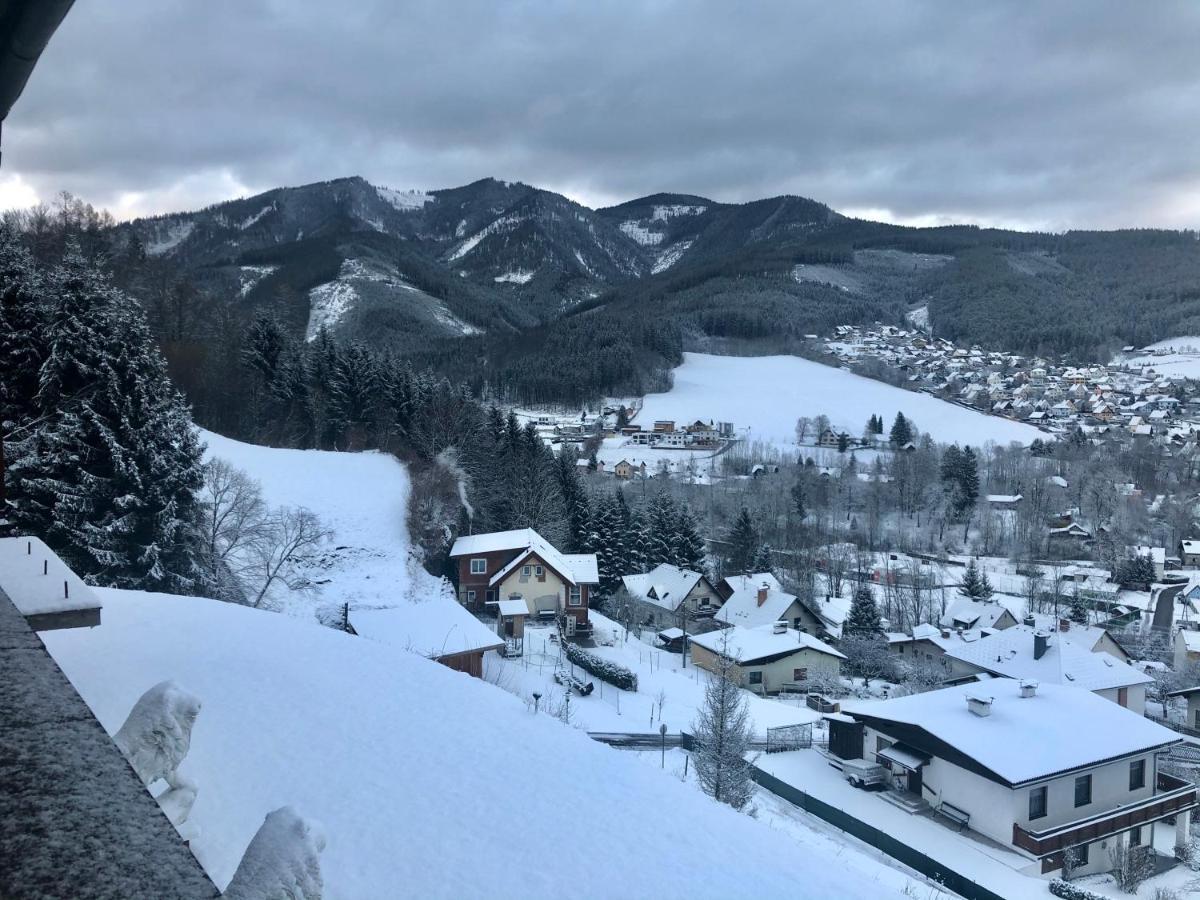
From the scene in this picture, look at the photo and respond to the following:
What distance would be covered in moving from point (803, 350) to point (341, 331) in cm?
8114

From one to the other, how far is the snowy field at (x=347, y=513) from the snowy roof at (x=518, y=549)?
211cm

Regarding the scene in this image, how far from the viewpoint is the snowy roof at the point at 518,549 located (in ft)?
95.7

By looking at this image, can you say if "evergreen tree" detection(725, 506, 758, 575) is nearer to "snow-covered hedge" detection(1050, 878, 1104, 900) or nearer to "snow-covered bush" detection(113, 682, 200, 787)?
"snow-covered hedge" detection(1050, 878, 1104, 900)

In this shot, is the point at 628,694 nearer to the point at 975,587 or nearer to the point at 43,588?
the point at 43,588

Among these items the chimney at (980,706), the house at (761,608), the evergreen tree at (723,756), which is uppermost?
the evergreen tree at (723,756)

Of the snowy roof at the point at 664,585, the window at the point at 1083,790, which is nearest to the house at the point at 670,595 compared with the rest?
the snowy roof at the point at 664,585

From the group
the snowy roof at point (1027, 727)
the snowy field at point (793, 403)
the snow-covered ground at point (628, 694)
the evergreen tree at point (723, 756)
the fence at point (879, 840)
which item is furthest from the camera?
the snowy field at point (793, 403)

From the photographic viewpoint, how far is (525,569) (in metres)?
29.3

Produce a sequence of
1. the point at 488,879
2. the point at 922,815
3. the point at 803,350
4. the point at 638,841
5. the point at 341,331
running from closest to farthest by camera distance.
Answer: the point at 488,879 → the point at 638,841 → the point at 922,815 → the point at 341,331 → the point at 803,350

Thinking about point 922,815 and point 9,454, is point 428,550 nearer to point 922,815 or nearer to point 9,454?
point 9,454

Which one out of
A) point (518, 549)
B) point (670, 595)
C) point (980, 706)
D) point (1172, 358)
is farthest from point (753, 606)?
point (1172, 358)

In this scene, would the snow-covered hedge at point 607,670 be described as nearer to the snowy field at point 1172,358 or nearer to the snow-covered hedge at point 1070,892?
the snow-covered hedge at point 1070,892

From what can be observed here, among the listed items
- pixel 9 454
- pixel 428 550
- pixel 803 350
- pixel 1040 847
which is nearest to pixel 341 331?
pixel 803 350

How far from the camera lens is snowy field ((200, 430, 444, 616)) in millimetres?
25109
